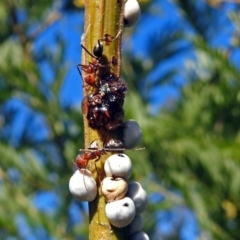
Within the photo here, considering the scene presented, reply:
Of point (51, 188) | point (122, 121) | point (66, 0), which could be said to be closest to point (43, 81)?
point (51, 188)

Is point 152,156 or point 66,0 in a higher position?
point 66,0

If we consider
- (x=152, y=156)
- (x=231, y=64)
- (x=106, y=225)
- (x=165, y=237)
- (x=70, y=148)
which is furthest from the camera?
(x=165, y=237)

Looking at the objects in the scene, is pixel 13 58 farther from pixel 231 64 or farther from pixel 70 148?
pixel 231 64

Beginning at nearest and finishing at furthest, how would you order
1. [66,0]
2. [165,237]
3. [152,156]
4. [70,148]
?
1. [152,156]
2. [70,148]
3. [165,237]
4. [66,0]

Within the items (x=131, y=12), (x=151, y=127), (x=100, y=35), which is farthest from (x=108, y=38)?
(x=151, y=127)

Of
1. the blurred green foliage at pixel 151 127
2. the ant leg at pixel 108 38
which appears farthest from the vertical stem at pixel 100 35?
the blurred green foliage at pixel 151 127

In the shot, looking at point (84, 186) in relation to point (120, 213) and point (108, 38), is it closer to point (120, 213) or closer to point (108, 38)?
point (120, 213)

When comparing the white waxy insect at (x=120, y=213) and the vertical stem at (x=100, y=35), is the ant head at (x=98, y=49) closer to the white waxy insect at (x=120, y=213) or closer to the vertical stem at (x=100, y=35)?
the vertical stem at (x=100, y=35)
